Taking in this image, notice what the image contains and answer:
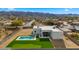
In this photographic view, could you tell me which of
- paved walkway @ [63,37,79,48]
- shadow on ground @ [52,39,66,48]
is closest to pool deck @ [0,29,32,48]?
shadow on ground @ [52,39,66,48]

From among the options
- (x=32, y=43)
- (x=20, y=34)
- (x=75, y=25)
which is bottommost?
(x=32, y=43)

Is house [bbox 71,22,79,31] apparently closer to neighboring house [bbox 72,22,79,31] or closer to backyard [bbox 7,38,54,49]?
neighboring house [bbox 72,22,79,31]

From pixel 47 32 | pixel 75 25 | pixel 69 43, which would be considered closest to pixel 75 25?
pixel 75 25

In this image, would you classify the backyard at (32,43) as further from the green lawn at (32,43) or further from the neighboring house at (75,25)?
the neighboring house at (75,25)

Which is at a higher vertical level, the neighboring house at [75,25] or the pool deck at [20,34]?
the neighboring house at [75,25]

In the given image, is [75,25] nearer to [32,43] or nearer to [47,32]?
[47,32]

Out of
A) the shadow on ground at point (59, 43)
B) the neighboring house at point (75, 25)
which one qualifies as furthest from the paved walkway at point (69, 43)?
the neighboring house at point (75, 25)

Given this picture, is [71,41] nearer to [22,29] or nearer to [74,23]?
[74,23]
